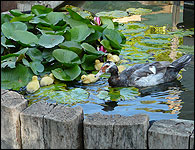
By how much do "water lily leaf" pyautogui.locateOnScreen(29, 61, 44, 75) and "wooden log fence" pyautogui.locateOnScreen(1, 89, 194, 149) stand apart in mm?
2192

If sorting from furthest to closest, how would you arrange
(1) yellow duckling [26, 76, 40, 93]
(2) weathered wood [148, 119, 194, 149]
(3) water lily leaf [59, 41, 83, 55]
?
(3) water lily leaf [59, 41, 83, 55] → (1) yellow duckling [26, 76, 40, 93] → (2) weathered wood [148, 119, 194, 149]

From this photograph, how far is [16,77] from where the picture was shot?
14.9 feet

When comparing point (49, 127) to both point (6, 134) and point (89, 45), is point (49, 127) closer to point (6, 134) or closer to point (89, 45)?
point (6, 134)

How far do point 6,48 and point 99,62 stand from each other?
1.27 m

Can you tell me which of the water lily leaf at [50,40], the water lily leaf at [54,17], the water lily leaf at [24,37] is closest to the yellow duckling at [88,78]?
the water lily leaf at [50,40]

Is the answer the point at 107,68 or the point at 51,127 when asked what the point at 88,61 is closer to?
the point at 107,68

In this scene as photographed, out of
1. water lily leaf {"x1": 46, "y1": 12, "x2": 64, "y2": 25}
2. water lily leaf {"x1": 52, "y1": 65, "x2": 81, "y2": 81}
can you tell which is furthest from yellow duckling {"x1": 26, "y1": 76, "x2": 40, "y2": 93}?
water lily leaf {"x1": 46, "y1": 12, "x2": 64, "y2": 25}

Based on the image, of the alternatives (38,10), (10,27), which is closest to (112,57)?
(10,27)

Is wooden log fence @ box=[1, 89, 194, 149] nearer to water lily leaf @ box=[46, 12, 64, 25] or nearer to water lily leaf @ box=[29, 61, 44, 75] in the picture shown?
water lily leaf @ box=[29, 61, 44, 75]

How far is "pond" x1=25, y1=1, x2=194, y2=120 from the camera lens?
12.5 ft

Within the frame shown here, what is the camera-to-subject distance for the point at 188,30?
7.00 m

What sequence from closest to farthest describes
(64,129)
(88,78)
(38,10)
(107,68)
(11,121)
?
1. (64,129)
2. (11,121)
3. (88,78)
4. (107,68)
5. (38,10)

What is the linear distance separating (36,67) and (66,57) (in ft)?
1.32

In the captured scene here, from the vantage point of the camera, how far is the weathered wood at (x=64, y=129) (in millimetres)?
2260
